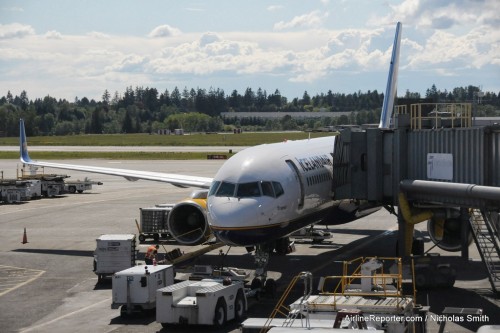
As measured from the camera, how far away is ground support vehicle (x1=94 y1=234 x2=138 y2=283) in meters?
34.7

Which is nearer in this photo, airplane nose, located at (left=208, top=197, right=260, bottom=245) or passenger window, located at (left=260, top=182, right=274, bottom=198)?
airplane nose, located at (left=208, top=197, right=260, bottom=245)

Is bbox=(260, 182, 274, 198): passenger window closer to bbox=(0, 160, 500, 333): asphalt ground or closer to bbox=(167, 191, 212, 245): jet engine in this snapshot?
bbox=(0, 160, 500, 333): asphalt ground

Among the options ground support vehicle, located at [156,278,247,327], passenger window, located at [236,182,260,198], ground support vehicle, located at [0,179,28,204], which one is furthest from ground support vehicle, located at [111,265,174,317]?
ground support vehicle, located at [0,179,28,204]

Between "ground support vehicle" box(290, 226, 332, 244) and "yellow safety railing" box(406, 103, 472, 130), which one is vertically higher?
"yellow safety railing" box(406, 103, 472, 130)

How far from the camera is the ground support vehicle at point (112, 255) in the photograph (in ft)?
114

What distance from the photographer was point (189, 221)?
37.4 metres

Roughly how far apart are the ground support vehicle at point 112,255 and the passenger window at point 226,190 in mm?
5786

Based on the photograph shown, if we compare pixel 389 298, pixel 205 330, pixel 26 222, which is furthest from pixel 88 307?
pixel 26 222

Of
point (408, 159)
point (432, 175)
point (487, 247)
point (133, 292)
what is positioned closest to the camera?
point (133, 292)

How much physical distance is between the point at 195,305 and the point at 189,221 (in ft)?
37.0

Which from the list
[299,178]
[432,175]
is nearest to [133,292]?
[299,178]

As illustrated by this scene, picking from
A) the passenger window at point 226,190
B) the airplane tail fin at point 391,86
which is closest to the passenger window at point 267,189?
the passenger window at point 226,190

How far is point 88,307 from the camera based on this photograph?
30219 millimetres

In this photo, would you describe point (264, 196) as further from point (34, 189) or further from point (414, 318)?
point (34, 189)
